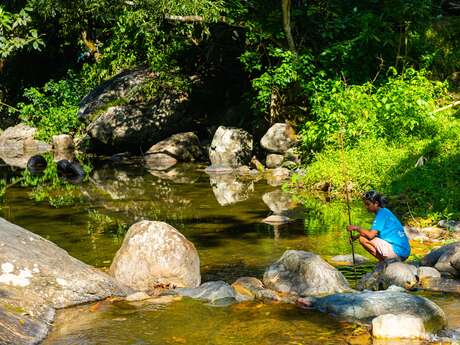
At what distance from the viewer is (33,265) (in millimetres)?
8445

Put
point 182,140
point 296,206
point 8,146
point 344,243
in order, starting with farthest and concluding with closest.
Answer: point 8,146
point 182,140
point 296,206
point 344,243

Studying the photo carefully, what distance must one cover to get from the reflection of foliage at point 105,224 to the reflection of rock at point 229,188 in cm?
282

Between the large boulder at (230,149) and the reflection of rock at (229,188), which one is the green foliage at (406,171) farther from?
the large boulder at (230,149)

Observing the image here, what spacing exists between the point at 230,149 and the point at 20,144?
14178 mm

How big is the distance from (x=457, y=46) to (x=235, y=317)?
1746 centimetres

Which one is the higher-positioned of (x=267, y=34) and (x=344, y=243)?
(x=267, y=34)

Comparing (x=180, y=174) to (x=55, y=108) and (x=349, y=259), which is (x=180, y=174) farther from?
(x=349, y=259)

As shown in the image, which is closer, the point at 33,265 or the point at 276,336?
the point at 276,336

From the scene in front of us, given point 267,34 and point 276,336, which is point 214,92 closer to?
point 267,34

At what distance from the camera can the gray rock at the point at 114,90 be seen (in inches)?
1091

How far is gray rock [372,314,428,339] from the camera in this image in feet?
22.9

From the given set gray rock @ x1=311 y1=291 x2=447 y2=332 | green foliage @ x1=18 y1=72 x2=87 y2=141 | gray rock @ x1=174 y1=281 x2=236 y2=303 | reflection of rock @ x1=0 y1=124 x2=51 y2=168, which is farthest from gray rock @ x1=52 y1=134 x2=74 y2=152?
gray rock @ x1=311 y1=291 x2=447 y2=332

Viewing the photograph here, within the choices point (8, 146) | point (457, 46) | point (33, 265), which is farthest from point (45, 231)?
point (8, 146)

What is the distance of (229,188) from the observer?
18453 mm
